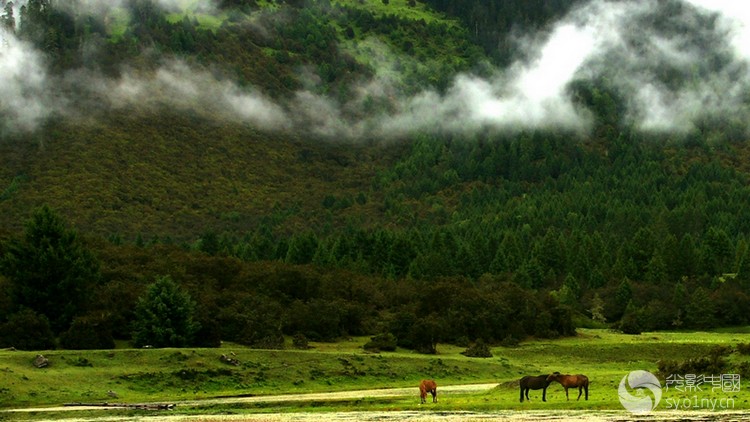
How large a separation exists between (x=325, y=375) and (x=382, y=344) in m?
17.1

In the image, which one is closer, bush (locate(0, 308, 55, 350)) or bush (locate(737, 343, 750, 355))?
bush (locate(737, 343, 750, 355))

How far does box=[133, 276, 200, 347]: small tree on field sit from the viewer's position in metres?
83.4

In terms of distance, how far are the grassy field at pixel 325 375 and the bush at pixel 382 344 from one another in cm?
97

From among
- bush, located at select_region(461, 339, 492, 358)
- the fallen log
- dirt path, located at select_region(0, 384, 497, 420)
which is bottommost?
the fallen log

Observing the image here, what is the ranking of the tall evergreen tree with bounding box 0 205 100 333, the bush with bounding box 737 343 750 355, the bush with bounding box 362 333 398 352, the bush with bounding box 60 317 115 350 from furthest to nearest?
the bush with bounding box 362 333 398 352, the tall evergreen tree with bounding box 0 205 100 333, the bush with bounding box 60 317 115 350, the bush with bounding box 737 343 750 355

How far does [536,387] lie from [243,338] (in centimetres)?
4185

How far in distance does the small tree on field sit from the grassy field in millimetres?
→ 6757

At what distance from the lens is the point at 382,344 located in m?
93.6

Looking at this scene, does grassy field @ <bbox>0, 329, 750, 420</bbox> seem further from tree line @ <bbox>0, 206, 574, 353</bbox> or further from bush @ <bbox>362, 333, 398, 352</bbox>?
tree line @ <bbox>0, 206, 574, 353</bbox>

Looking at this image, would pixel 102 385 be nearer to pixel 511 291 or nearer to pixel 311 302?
pixel 311 302

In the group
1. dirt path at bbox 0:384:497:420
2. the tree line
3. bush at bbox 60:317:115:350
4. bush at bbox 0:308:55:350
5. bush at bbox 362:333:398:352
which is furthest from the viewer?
bush at bbox 362:333:398:352

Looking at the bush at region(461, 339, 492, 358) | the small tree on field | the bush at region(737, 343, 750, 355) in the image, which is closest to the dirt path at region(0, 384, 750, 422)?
the bush at region(737, 343, 750, 355)

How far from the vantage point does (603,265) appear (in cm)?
16900

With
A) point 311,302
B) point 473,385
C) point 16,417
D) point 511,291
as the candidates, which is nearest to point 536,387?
point 473,385
